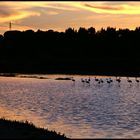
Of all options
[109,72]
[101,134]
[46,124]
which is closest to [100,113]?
[46,124]

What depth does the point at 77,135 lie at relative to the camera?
32906mm

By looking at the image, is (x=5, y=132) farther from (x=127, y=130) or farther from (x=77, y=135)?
(x=127, y=130)

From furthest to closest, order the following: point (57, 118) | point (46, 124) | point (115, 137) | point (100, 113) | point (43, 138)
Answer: point (100, 113)
point (57, 118)
point (46, 124)
point (115, 137)
point (43, 138)

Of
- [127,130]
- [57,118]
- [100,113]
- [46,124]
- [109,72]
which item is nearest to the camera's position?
[127,130]

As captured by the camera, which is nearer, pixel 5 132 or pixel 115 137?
pixel 5 132

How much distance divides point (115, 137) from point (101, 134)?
137 cm

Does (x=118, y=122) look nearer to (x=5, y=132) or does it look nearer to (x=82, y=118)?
(x=82, y=118)

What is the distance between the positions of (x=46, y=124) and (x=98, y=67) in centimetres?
16123

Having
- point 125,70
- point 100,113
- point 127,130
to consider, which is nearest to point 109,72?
point 125,70

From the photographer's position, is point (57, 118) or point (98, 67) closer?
point (57, 118)

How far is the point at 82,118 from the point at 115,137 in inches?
426

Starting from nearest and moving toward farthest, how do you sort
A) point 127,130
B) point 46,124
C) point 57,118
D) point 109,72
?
1. point 127,130
2. point 46,124
3. point 57,118
4. point 109,72

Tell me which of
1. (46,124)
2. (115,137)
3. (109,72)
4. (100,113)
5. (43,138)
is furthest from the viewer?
(109,72)

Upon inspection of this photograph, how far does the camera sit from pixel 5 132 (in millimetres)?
27547
